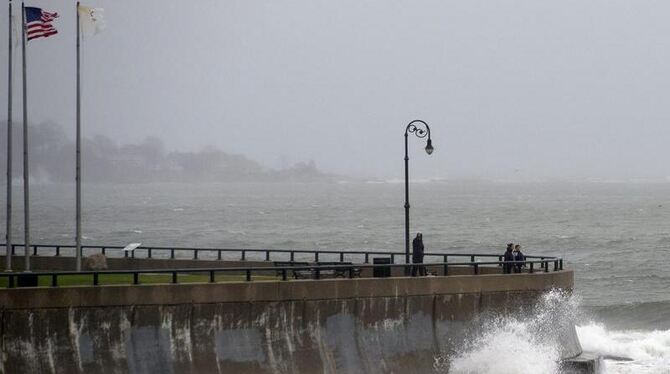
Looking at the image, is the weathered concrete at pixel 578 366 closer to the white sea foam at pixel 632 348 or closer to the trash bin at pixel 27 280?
the white sea foam at pixel 632 348

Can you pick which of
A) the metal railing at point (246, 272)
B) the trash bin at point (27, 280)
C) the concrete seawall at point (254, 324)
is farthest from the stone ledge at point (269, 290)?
the trash bin at point (27, 280)

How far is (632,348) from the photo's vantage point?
46.0 meters

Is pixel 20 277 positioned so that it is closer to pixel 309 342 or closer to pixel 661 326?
pixel 309 342

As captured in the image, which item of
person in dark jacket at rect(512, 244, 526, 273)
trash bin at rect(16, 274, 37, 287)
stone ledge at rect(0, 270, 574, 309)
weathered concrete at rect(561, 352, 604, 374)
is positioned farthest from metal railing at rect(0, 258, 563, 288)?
weathered concrete at rect(561, 352, 604, 374)

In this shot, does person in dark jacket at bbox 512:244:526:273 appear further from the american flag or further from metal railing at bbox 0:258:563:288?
the american flag

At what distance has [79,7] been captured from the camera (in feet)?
122

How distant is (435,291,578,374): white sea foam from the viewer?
32.9 metres

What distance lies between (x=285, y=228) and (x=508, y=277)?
101396 millimetres

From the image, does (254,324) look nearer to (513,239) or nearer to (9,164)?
(9,164)

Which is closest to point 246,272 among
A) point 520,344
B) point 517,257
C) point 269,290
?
point 269,290

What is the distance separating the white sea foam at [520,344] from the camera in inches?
1294

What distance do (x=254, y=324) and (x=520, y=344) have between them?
22.9 ft

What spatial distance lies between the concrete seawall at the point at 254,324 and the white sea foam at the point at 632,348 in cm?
968

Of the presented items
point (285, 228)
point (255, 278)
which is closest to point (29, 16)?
point (255, 278)
